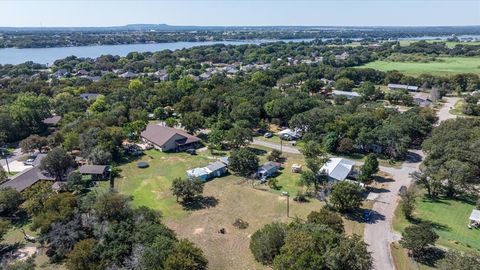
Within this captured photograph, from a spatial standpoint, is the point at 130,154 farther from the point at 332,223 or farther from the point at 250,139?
the point at 332,223

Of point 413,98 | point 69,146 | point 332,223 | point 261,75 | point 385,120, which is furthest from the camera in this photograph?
point 261,75

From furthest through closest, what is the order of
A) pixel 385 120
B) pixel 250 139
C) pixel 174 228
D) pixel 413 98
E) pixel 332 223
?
pixel 413 98
pixel 385 120
pixel 250 139
pixel 174 228
pixel 332 223

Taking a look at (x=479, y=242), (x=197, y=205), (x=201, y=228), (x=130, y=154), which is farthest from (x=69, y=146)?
(x=479, y=242)

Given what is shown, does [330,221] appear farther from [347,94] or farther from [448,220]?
[347,94]

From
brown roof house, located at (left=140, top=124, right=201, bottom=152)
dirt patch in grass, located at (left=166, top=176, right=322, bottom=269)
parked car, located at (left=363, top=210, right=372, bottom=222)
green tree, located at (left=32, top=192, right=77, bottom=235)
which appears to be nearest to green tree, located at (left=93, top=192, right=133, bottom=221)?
green tree, located at (left=32, top=192, right=77, bottom=235)

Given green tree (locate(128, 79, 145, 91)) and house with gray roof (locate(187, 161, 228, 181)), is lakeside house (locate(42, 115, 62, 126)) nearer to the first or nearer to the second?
green tree (locate(128, 79, 145, 91))

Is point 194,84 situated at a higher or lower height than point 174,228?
higher

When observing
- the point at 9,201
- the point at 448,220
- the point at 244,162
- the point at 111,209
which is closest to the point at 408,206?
the point at 448,220
